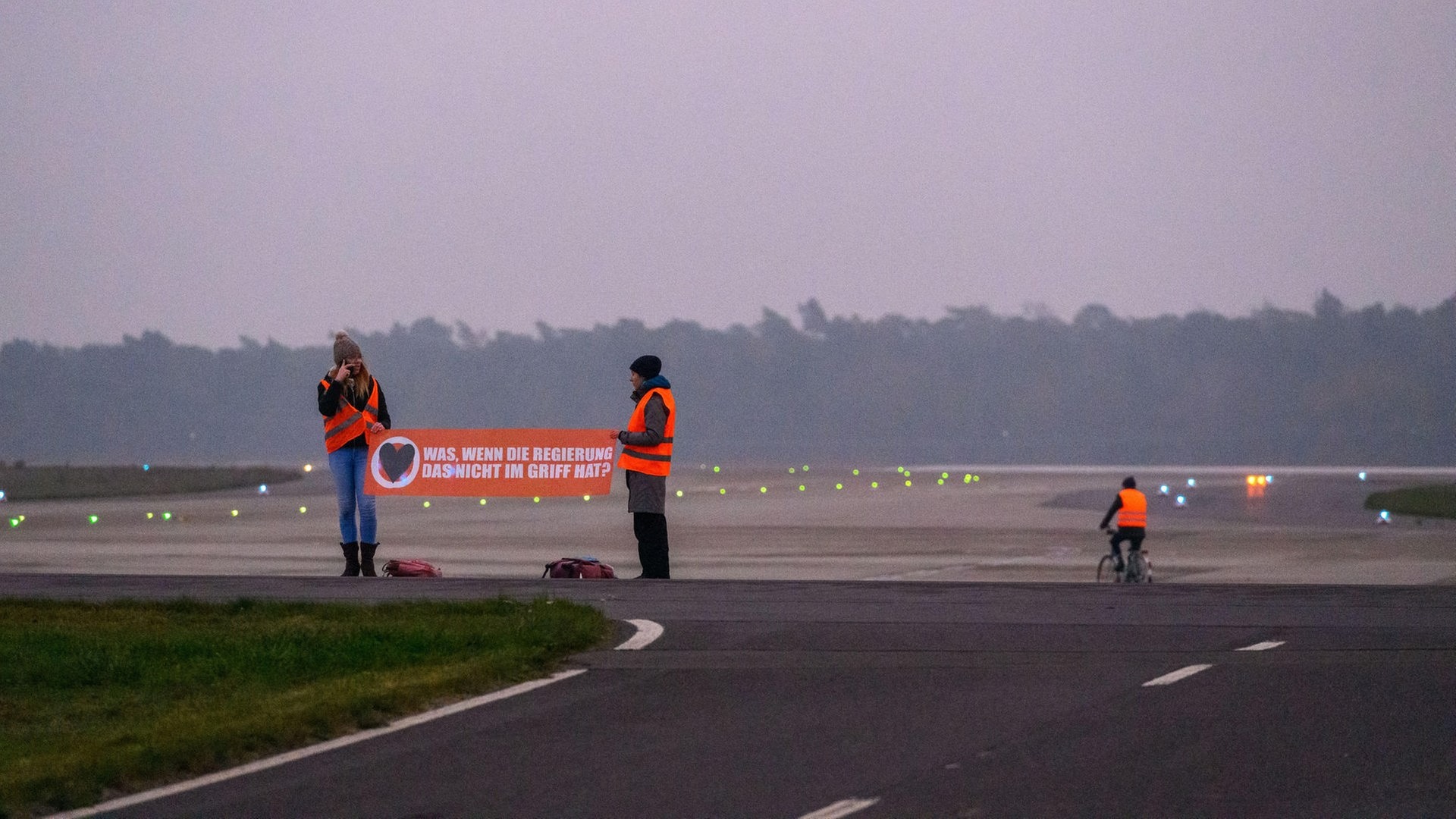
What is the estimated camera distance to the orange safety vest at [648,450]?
1474cm

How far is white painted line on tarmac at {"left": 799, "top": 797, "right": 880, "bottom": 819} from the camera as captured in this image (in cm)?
637

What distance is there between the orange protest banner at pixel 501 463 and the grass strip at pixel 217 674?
4607 millimetres

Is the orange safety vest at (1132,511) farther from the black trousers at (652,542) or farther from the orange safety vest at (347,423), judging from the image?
the orange safety vest at (347,423)

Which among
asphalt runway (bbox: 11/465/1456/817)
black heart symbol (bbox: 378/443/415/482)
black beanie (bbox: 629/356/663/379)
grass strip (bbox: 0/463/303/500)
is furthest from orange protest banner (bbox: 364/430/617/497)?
grass strip (bbox: 0/463/303/500)

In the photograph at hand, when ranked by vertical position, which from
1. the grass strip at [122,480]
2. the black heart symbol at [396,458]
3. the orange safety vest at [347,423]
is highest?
the grass strip at [122,480]

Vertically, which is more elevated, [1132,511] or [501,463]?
[501,463]

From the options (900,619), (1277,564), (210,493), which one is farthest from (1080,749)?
(210,493)

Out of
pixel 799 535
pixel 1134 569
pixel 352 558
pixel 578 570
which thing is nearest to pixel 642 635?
pixel 578 570

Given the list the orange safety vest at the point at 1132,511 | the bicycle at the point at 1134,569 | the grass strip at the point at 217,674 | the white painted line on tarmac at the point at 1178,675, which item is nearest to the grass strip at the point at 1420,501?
the orange safety vest at the point at 1132,511

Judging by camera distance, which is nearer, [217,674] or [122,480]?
[217,674]

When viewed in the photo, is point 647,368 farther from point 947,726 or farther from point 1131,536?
point 1131,536

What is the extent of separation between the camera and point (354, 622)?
36.9 ft

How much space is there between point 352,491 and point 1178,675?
8.04 metres

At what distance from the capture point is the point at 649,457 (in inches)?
582
